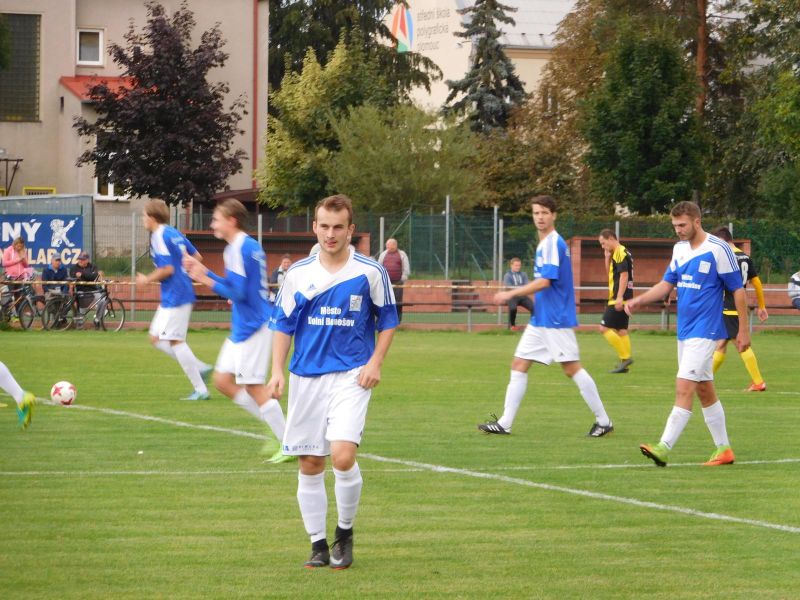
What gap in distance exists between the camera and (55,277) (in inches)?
1245

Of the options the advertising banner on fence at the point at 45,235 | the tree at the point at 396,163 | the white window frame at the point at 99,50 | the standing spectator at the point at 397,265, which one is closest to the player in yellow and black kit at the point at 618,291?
the standing spectator at the point at 397,265

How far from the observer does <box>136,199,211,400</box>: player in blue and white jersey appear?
14.4m

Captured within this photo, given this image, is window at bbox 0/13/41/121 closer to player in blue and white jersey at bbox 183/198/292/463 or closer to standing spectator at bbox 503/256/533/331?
standing spectator at bbox 503/256/533/331

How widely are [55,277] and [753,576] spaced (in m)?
26.4

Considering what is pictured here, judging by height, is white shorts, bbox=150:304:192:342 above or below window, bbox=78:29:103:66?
below

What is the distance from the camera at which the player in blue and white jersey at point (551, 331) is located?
12.5 metres

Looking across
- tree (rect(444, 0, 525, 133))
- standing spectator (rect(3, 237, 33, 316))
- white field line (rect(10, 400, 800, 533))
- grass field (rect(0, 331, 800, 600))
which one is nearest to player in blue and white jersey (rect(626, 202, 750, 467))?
grass field (rect(0, 331, 800, 600))

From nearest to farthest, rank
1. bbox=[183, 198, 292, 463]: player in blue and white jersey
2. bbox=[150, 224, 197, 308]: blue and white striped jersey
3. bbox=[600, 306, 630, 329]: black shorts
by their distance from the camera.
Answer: bbox=[183, 198, 292, 463]: player in blue and white jersey, bbox=[150, 224, 197, 308]: blue and white striped jersey, bbox=[600, 306, 630, 329]: black shorts

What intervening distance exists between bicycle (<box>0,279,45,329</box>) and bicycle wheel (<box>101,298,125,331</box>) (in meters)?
1.45

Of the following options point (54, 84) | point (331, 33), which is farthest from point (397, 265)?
point (331, 33)

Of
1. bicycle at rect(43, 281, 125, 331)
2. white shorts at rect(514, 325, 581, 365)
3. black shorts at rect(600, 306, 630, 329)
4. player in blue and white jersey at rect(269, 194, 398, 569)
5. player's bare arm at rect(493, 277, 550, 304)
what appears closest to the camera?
player in blue and white jersey at rect(269, 194, 398, 569)

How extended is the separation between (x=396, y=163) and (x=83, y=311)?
1718 cm

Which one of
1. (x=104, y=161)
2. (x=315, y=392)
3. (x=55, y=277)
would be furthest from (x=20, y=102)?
(x=315, y=392)

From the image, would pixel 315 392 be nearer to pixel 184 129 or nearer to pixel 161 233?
pixel 161 233
